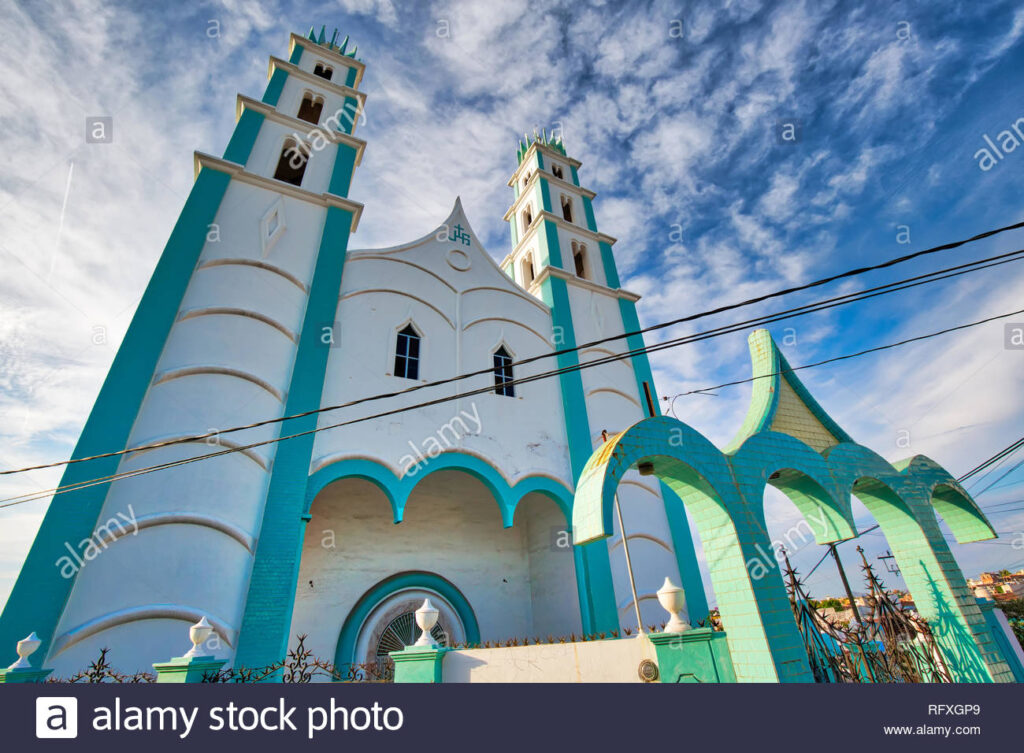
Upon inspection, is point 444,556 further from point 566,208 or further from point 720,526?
point 566,208

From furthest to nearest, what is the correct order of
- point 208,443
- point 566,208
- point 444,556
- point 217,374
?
point 566,208 < point 444,556 < point 217,374 < point 208,443

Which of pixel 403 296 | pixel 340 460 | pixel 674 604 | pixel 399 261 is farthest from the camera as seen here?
pixel 399 261

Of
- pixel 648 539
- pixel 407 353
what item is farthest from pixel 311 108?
pixel 648 539

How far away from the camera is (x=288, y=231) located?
9703 mm

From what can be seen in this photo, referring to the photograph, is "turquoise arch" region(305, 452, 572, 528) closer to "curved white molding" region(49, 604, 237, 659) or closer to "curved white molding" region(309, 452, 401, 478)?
"curved white molding" region(309, 452, 401, 478)

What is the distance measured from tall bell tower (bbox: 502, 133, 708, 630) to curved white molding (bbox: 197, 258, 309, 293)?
5.67m

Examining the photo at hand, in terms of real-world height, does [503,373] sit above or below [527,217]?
below

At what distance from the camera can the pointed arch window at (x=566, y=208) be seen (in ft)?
53.1

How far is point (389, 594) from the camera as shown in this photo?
941 cm

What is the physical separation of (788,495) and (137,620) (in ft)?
28.4

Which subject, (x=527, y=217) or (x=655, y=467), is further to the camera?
(x=527, y=217)

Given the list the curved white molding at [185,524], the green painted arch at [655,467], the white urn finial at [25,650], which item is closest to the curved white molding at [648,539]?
the green painted arch at [655,467]

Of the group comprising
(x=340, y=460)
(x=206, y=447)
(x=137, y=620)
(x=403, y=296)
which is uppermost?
(x=403, y=296)
